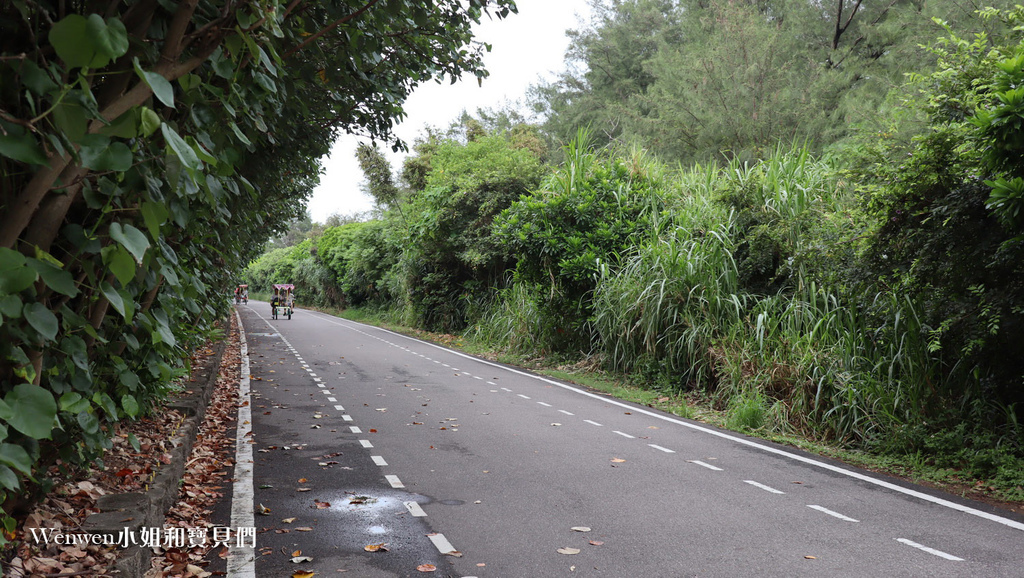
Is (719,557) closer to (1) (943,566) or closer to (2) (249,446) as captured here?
(1) (943,566)

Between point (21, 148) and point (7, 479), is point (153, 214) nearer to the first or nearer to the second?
point (21, 148)

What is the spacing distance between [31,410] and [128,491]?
2.76 meters

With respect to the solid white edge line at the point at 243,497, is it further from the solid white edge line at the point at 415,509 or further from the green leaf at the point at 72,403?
the green leaf at the point at 72,403

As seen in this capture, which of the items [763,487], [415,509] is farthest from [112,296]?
[763,487]

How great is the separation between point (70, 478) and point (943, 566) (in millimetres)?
5720

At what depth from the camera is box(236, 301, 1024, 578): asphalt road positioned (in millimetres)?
4555

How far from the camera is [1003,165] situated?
6.21m

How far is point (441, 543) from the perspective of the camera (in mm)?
4840

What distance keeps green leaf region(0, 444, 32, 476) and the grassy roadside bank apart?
22.9ft

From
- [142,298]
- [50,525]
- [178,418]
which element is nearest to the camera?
[50,525]

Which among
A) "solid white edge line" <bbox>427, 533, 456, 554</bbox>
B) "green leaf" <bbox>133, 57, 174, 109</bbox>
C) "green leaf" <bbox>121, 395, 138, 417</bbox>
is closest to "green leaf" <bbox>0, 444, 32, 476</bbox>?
"green leaf" <bbox>133, 57, 174, 109</bbox>

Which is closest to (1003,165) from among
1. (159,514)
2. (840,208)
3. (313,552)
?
(840,208)

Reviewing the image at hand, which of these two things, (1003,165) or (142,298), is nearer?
(142,298)

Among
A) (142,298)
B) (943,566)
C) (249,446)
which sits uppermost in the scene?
(142,298)
